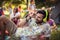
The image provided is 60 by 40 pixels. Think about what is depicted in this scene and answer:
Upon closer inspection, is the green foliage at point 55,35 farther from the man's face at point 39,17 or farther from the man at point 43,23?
the man's face at point 39,17

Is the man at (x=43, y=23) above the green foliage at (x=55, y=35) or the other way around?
above

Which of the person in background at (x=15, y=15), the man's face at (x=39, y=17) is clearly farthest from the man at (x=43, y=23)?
the person in background at (x=15, y=15)

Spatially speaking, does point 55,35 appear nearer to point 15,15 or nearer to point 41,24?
point 41,24

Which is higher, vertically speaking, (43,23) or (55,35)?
(43,23)

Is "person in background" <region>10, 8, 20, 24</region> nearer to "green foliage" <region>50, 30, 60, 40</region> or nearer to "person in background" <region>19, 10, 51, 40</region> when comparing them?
"person in background" <region>19, 10, 51, 40</region>

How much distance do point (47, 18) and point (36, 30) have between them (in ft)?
0.47

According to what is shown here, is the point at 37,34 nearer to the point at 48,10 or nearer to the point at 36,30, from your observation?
the point at 36,30

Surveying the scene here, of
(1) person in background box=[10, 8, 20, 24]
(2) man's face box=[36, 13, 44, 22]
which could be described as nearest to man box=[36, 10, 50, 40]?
(2) man's face box=[36, 13, 44, 22]

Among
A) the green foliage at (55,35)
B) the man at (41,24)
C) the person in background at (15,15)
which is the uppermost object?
the person in background at (15,15)

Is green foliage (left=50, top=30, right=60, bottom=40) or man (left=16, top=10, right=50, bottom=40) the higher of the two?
man (left=16, top=10, right=50, bottom=40)

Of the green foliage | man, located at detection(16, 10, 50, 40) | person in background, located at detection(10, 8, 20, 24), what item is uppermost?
person in background, located at detection(10, 8, 20, 24)

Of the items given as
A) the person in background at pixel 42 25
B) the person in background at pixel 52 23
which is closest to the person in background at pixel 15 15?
the person in background at pixel 42 25

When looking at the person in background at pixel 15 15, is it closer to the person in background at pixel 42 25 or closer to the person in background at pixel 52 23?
the person in background at pixel 42 25

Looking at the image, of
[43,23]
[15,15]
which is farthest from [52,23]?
[15,15]
